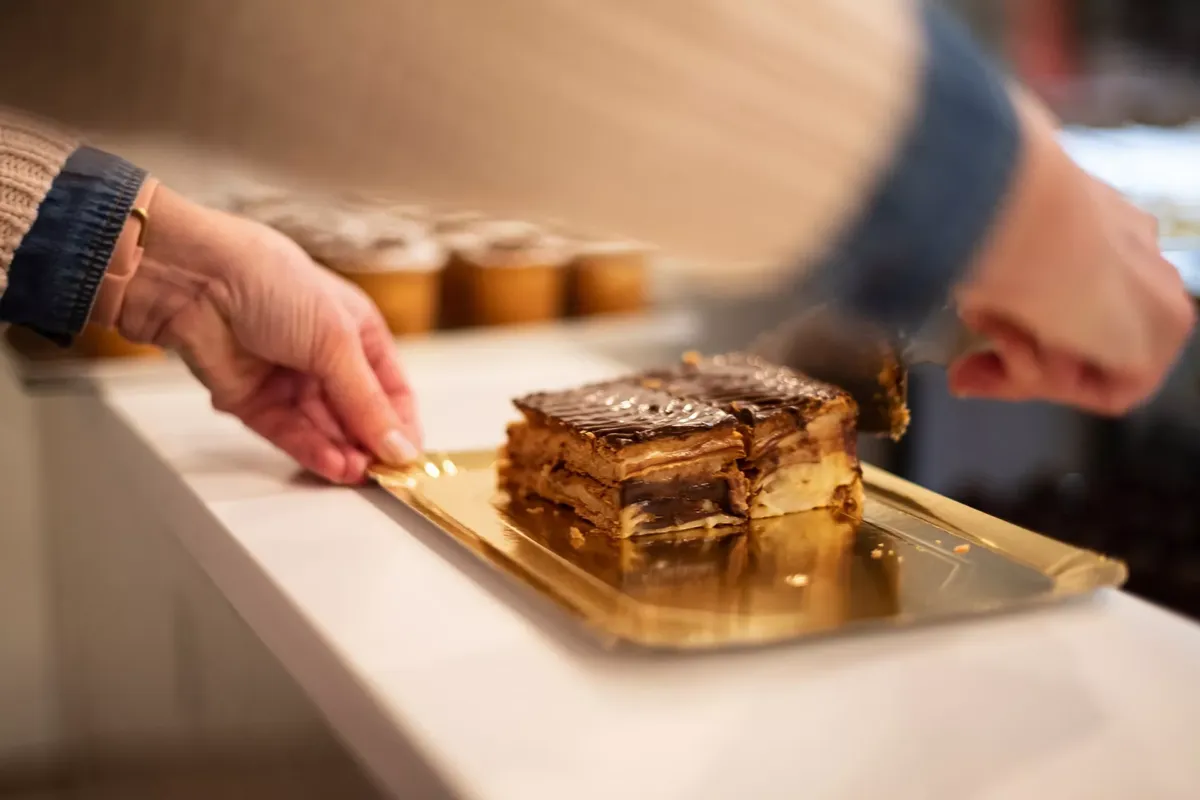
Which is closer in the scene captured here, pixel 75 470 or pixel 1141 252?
pixel 1141 252

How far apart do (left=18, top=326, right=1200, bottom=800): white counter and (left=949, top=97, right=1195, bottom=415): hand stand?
21cm

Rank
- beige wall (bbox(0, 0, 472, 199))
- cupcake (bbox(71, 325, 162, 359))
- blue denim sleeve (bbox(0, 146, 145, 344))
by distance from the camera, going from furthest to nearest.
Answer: cupcake (bbox(71, 325, 162, 359))
blue denim sleeve (bbox(0, 146, 145, 344))
beige wall (bbox(0, 0, 472, 199))

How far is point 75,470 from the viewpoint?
154cm

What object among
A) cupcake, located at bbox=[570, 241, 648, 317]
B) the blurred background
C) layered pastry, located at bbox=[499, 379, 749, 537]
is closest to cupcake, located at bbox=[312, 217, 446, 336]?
the blurred background

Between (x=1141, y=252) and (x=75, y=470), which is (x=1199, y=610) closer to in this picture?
(x=1141, y=252)

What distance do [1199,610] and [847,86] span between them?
1299 mm

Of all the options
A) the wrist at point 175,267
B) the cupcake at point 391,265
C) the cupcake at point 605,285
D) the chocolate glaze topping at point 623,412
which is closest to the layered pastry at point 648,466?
the chocolate glaze topping at point 623,412

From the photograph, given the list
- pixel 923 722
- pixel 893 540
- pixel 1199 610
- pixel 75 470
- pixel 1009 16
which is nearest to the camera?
pixel 923 722

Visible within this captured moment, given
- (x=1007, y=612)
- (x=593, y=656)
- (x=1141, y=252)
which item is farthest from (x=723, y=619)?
(x=1141, y=252)

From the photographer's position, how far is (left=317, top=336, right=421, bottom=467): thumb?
1.02 meters

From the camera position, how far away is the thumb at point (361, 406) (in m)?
1.02

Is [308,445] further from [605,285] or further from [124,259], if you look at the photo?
[605,285]

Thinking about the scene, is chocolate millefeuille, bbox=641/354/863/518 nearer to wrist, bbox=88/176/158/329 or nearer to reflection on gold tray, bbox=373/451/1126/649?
reflection on gold tray, bbox=373/451/1126/649

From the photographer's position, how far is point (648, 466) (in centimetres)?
86
